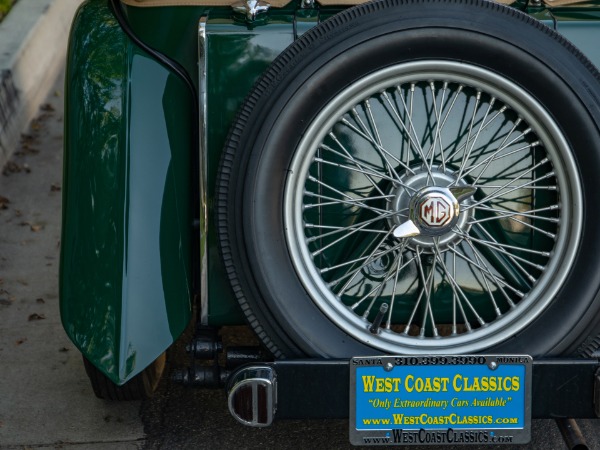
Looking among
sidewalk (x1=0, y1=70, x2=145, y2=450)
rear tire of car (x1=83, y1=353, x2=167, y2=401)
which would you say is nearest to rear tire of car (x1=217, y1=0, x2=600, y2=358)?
rear tire of car (x1=83, y1=353, x2=167, y2=401)

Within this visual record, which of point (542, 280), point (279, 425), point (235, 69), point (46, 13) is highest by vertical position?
point (46, 13)

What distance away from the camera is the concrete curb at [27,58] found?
20.3 feet

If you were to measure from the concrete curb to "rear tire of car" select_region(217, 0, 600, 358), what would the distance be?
3.55m

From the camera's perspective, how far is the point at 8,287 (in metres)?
4.71

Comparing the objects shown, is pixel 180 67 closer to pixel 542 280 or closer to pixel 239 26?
pixel 239 26

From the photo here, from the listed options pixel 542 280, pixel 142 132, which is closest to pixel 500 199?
pixel 542 280

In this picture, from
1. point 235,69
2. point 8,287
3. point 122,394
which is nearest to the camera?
point 235,69

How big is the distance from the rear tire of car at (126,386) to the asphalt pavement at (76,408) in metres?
0.11

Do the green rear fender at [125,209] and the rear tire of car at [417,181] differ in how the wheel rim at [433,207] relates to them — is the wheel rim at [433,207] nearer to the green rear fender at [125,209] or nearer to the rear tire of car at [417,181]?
the rear tire of car at [417,181]

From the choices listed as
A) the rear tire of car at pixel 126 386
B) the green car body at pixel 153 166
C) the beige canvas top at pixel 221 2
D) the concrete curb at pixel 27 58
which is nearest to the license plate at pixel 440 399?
the green car body at pixel 153 166

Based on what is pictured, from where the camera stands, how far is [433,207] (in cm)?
281

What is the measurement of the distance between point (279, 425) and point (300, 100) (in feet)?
4.29

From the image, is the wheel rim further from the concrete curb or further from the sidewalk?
the concrete curb

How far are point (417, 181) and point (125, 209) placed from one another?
2.86 ft
